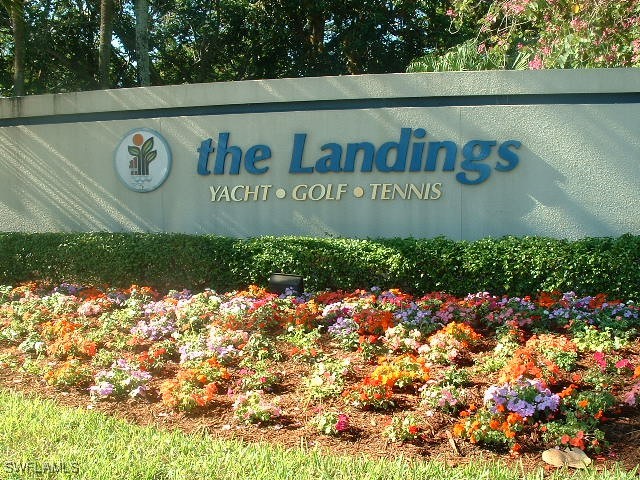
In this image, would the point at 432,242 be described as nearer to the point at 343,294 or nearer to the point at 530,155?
the point at 343,294

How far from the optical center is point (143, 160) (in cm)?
1083

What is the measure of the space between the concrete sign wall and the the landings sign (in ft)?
0.06

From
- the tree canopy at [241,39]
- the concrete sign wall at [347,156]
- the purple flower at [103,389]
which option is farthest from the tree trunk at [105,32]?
the purple flower at [103,389]

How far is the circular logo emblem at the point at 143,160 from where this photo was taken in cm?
1070

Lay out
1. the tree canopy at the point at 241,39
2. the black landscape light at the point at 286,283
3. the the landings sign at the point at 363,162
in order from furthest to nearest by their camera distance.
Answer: the tree canopy at the point at 241,39, the the landings sign at the point at 363,162, the black landscape light at the point at 286,283

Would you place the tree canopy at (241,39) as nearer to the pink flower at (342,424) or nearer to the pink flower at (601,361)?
the pink flower at (601,361)

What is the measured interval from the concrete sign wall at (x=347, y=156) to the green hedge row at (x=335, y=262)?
110 cm

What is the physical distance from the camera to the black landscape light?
317 inches

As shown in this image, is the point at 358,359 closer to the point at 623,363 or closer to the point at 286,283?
the point at 623,363

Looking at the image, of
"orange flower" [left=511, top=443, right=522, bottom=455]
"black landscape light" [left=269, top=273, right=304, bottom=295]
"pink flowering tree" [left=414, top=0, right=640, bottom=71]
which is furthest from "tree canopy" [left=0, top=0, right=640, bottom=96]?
"orange flower" [left=511, top=443, right=522, bottom=455]

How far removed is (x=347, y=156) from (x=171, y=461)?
A: 6304 millimetres

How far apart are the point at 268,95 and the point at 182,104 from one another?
1339 mm

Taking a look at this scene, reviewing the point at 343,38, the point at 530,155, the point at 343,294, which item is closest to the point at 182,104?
the point at 343,294

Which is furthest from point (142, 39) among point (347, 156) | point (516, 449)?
point (516, 449)
